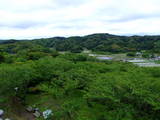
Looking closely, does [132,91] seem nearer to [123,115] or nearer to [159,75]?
[123,115]

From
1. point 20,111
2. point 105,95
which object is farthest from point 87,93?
point 20,111

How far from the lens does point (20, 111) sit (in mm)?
7816

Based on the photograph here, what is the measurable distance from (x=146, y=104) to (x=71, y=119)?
324 cm

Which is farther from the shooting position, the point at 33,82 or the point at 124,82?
the point at 33,82

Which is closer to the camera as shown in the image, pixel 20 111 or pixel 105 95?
pixel 105 95

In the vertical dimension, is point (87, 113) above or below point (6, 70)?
below

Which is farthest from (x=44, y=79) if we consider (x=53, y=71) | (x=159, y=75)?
(x=159, y=75)

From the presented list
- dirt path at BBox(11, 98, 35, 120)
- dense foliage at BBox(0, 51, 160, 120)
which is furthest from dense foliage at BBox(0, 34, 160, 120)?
dirt path at BBox(11, 98, 35, 120)

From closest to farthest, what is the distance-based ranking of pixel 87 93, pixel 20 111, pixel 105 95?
Result: 1. pixel 105 95
2. pixel 87 93
3. pixel 20 111

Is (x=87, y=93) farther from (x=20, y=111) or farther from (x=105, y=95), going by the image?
(x=20, y=111)

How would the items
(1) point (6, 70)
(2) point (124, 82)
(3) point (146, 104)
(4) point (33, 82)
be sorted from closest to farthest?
(3) point (146, 104) → (2) point (124, 82) → (1) point (6, 70) → (4) point (33, 82)

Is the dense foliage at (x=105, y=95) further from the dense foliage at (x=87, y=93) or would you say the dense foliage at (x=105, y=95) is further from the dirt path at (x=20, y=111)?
the dirt path at (x=20, y=111)

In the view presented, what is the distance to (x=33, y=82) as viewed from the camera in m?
9.77

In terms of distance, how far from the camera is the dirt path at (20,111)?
7320 millimetres
